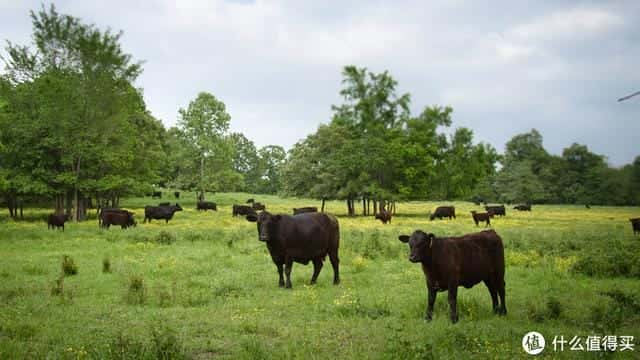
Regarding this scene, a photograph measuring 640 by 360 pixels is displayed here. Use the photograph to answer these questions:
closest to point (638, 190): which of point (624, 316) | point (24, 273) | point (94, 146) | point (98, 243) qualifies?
point (624, 316)

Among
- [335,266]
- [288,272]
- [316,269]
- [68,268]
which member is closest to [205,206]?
[68,268]

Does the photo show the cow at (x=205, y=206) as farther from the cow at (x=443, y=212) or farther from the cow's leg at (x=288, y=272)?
the cow's leg at (x=288, y=272)

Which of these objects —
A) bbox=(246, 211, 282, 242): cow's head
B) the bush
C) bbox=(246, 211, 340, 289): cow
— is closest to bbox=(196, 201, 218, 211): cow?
the bush

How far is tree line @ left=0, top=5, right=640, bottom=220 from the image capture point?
40.2 meters

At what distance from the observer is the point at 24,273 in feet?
54.4

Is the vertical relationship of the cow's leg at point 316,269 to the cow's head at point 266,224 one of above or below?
below

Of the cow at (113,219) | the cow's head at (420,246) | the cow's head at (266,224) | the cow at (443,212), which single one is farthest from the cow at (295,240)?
the cow at (443,212)

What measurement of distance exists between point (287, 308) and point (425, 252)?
3.51 m

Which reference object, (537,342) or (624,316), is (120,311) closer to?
(537,342)

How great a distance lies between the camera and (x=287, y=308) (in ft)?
39.4

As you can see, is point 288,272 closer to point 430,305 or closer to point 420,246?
point 430,305

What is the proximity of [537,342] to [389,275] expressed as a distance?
8.12 meters

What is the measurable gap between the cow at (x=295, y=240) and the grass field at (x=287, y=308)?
0.73 meters

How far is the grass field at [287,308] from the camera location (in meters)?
8.55
